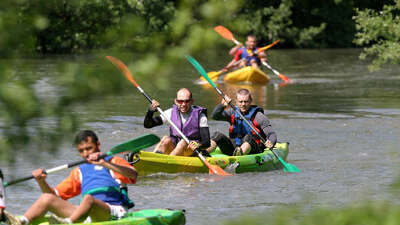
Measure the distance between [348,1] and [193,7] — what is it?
115ft

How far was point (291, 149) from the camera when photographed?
10102 millimetres

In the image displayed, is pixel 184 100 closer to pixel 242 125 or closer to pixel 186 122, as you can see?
pixel 186 122

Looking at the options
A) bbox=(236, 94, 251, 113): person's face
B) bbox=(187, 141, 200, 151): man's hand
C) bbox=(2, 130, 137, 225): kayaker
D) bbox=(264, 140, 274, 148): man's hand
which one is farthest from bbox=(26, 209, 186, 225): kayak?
bbox=(236, 94, 251, 113): person's face

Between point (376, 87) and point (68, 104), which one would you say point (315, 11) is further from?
point (68, 104)

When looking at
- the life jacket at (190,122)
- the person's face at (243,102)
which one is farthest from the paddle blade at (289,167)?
the life jacket at (190,122)

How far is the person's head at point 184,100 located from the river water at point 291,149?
1.47 ft

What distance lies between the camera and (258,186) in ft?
25.4

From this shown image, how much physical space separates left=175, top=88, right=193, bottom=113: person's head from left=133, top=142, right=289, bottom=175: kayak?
467 millimetres

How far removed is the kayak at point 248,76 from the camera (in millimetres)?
18750

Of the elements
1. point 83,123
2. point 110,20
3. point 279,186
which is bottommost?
point 279,186

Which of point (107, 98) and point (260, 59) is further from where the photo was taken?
point (260, 59)

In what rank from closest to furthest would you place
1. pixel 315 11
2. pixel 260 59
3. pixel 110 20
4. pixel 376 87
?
pixel 110 20 < pixel 376 87 < pixel 260 59 < pixel 315 11

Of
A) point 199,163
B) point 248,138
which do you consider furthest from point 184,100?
point 248,138

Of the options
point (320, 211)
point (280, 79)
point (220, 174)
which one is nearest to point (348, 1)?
point (280, 79)
